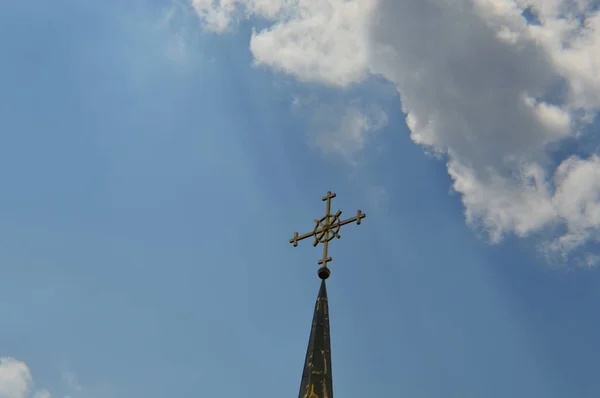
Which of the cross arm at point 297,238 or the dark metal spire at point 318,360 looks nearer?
the dark metal spire at point 318,360

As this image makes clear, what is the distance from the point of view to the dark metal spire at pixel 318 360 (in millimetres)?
21469

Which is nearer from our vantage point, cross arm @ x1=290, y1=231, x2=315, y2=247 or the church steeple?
the church steeple

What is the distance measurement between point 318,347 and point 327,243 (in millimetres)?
4009

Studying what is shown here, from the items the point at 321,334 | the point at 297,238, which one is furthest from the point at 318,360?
the point at 297,238

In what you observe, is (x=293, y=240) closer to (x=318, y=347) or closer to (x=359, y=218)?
(x=359, y=218)

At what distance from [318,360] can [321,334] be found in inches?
40.6

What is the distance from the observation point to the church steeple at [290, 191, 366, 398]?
70.8 feet

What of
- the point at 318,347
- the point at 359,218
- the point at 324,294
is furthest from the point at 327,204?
the point at 318,347

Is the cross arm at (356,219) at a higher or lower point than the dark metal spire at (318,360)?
higher

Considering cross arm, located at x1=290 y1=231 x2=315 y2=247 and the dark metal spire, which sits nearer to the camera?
the dark metal spire

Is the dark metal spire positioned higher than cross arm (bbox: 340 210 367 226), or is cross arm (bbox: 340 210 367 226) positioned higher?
cross arm (bbox: 340 210 367 226)

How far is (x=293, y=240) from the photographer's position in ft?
88.6

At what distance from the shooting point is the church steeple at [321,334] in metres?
21.6

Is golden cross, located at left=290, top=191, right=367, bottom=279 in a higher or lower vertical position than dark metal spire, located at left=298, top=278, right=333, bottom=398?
higher
